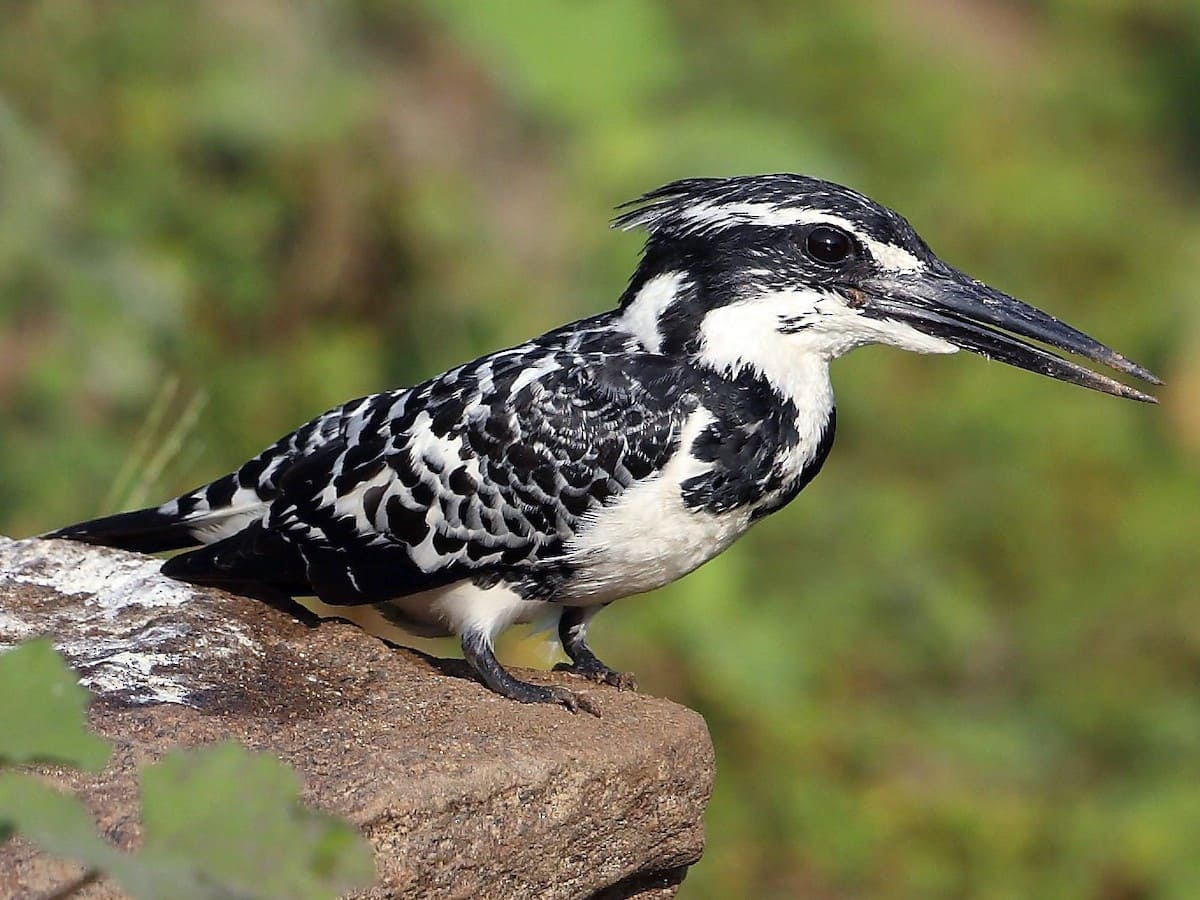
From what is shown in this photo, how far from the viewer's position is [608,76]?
24.9 ft

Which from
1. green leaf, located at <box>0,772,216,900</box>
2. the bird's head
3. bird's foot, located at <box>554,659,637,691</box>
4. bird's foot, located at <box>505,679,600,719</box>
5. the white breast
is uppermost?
the bird's head

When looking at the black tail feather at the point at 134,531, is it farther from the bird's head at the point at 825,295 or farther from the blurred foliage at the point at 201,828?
the blurred foliage at the point at 201,828

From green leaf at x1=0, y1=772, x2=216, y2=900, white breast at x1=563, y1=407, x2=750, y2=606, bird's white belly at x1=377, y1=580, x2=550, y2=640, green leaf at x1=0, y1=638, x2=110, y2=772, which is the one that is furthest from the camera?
bird's white belly at x1=377, y1=580, x2=550, y2=640

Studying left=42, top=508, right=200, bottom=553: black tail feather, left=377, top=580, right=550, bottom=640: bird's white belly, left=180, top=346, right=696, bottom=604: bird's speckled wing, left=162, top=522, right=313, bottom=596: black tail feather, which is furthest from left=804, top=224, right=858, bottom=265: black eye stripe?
left=42, top=508, right=200, bottom=553: black tail feather

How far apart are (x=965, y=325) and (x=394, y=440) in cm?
123

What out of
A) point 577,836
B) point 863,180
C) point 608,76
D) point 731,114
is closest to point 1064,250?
point 863,180

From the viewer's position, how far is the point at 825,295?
3.58m

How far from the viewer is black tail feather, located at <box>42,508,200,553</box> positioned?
3953mm

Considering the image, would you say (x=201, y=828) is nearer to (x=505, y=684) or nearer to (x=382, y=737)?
(x=382, y=737)

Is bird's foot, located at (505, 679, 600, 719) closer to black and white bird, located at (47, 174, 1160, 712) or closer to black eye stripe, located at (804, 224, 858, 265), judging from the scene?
black and white bird, located at (47, 174, 1160, 712)

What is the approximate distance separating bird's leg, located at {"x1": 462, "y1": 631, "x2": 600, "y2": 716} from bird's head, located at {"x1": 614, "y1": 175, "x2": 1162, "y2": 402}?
0.73 metres

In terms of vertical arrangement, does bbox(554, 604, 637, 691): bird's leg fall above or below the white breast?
below

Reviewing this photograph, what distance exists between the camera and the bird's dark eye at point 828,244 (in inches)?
140

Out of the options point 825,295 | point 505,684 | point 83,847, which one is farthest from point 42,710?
point 825,295
